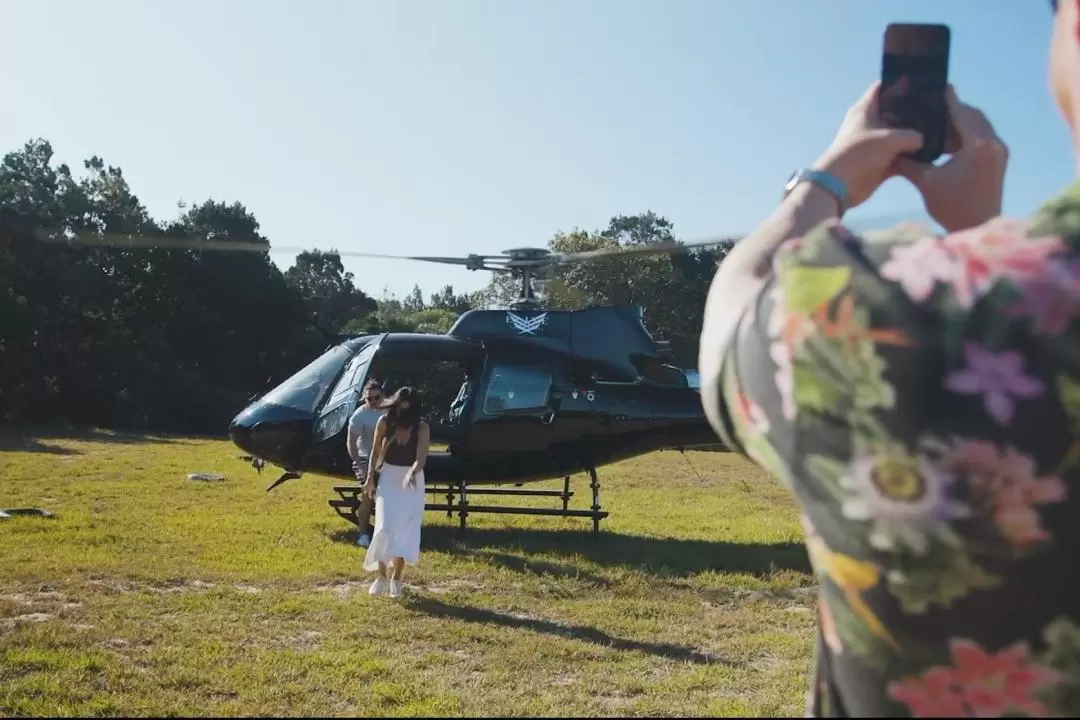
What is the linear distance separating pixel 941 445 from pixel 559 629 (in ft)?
18.0

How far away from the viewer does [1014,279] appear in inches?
32.1

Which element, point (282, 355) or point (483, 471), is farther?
point (282, 355)

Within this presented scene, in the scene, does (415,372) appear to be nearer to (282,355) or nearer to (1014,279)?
(282,355)

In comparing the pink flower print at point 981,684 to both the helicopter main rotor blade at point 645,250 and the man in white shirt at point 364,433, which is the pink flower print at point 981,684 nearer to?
the helicopter main rotor blade at point 645,250

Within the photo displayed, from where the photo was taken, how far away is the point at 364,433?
8.50 metres

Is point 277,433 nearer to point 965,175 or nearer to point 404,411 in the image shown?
point 404,411

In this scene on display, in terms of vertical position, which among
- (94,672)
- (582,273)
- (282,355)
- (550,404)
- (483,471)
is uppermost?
(582,273)

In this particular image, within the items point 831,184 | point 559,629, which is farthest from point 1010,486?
point 559,629

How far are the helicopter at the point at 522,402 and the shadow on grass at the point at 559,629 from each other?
2581 millimetres

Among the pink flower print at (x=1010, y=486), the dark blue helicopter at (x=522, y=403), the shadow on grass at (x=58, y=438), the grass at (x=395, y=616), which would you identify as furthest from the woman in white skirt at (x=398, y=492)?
the shadow on grass at (x=58, y=438)

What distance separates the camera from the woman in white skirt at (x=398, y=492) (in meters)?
6.80

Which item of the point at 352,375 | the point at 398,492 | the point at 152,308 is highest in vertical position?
the point at 152,308

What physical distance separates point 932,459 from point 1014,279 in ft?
0.56

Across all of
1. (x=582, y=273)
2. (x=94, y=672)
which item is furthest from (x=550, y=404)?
(x=582, y=273)
